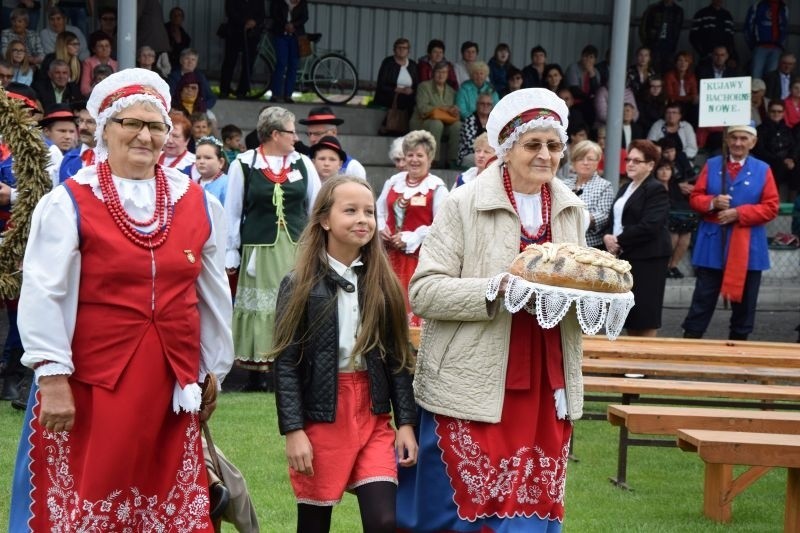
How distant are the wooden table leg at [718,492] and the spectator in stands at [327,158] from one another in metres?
4.50

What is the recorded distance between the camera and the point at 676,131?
18.9 m

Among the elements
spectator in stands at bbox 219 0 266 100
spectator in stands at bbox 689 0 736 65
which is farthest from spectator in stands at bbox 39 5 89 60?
spectator in stands at bbox 689 0 736 65

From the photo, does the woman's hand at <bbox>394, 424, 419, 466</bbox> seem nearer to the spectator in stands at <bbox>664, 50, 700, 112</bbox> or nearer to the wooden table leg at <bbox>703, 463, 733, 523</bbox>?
the wooden table leg at <bbox>703, 463, 733, 523</bbox>

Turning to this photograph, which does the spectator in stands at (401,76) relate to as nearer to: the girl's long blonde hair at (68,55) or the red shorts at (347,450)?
the girl's long blonde hair at (68,55)

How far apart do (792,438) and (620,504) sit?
1457 millimetres

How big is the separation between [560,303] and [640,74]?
16.0 m

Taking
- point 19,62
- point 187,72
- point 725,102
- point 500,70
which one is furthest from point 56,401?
point 500,70

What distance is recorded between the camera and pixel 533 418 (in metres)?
5.07

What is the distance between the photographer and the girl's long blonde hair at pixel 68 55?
1565 cm

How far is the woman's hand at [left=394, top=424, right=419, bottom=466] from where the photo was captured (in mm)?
5121

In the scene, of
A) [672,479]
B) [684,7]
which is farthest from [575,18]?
[672,479]

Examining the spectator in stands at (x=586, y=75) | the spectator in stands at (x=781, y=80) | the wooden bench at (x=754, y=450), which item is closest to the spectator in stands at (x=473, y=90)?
→ the spectator in stands at (x=586, y=75)

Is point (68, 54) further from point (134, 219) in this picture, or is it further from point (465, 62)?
point (134, 219)

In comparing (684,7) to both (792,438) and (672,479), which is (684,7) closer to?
(672,479)
